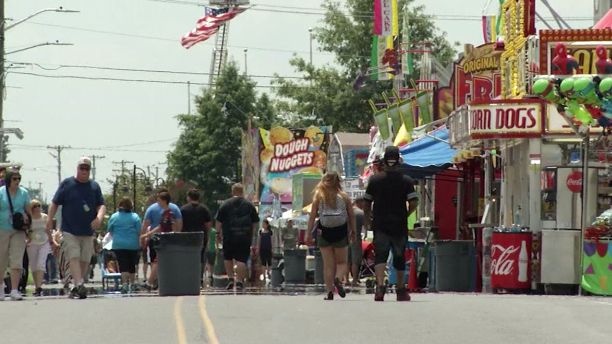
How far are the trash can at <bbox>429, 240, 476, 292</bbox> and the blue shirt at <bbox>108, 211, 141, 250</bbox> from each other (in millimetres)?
4949

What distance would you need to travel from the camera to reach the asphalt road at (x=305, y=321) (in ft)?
44.6

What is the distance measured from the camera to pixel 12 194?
21125mm

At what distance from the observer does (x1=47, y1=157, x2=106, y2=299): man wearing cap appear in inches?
806

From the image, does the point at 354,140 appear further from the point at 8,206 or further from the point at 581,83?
the point at 8,206

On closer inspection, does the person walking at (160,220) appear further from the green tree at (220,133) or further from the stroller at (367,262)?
the green tree at (220,133)

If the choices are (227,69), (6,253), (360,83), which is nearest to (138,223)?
(6,253)

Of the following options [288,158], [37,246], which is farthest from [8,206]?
[288,158]

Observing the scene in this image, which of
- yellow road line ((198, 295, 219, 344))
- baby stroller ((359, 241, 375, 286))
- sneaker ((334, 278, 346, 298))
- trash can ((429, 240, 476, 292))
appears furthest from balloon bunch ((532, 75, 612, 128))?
baby stroller ((359, 241, 375, 286))

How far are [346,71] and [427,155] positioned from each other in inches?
2305

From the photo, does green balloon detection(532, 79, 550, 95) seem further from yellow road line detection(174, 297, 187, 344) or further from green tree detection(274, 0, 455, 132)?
green tree detection(274, 0, 455, 132)

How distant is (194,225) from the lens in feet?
81.6

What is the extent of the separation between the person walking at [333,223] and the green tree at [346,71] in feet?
215

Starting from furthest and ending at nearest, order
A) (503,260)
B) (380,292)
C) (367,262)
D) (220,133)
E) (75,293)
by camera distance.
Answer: (220,133) < (367,262) < (503,260) < (75,293) < (380,292)

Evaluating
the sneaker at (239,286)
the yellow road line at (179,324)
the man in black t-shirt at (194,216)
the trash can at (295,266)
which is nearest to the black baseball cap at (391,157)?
the yellow road line at (179,324)
